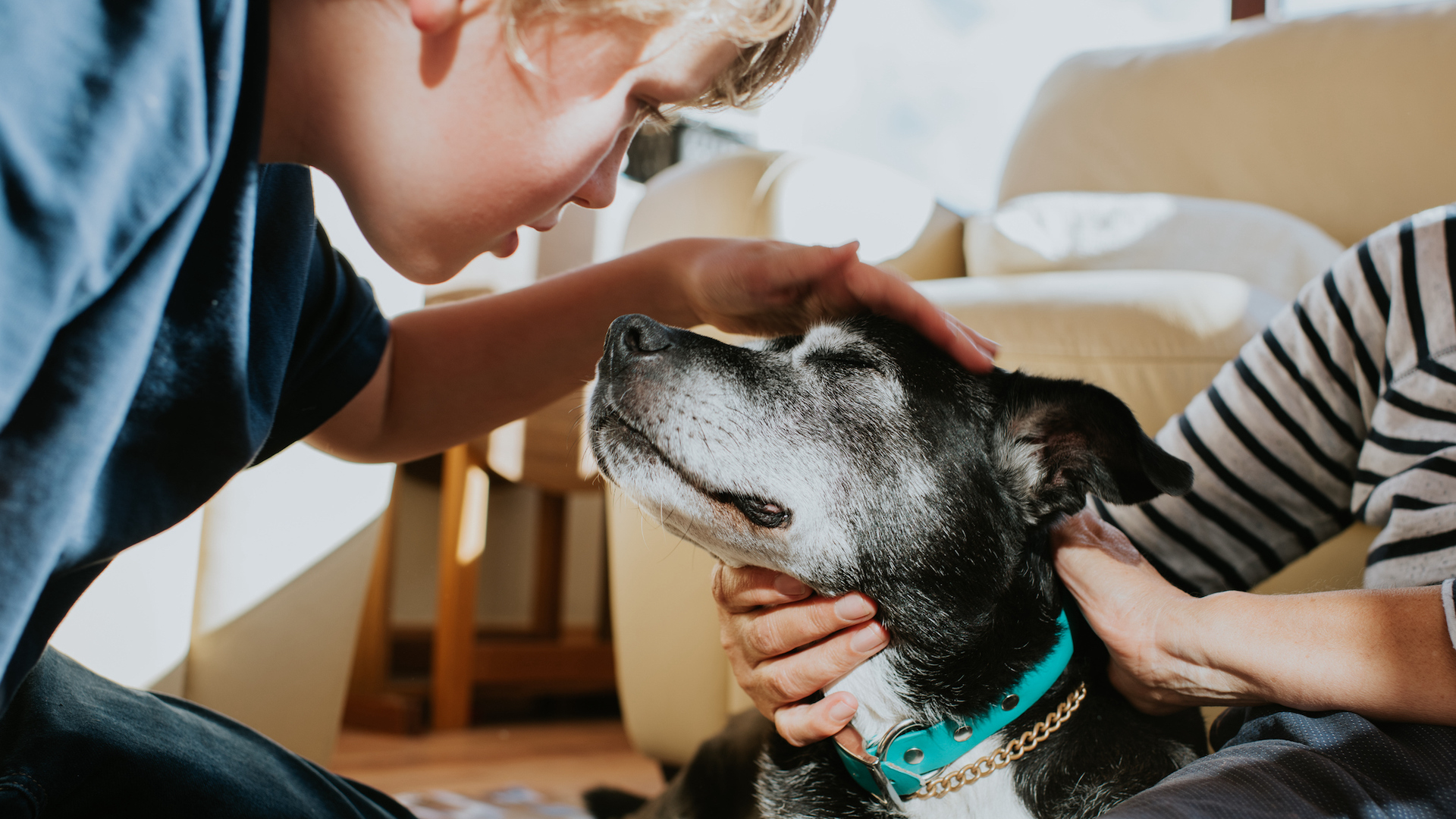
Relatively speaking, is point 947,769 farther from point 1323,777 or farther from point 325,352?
point 325,352

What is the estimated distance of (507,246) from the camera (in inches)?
33.1

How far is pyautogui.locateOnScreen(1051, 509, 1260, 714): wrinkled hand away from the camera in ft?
2.60

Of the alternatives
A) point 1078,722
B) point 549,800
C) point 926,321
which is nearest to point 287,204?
point 926,321

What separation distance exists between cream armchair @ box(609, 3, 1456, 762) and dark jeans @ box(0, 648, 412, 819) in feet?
1.68

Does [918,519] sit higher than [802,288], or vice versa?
[802,288]

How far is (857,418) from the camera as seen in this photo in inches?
38.4

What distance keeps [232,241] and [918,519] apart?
0.63 metres

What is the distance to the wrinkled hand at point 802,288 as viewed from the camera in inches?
37.8

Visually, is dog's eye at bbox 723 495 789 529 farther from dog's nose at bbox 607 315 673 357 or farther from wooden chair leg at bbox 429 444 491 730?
wooden chair leg at bbox 429 444 491 730

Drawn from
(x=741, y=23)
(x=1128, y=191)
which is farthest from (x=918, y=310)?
(x=1128, y=191)

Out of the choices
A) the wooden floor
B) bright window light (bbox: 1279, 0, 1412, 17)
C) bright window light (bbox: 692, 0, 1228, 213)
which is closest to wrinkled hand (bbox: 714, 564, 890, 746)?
the wooden floor

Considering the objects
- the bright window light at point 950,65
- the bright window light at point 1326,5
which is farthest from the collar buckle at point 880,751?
the bright window light at point 950,65

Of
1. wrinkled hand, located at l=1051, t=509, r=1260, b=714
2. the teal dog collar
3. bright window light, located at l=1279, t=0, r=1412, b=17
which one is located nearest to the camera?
wrinkled hand, located at l=1051, t=509, r=1260, b=714

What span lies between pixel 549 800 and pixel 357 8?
1502 millimetres
